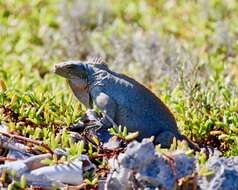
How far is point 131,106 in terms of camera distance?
5512 millimetres

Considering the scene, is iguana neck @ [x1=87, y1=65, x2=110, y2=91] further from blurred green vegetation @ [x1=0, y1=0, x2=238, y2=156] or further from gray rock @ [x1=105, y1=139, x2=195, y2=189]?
gray rock @ [x1=105, y1=139, x2=195, y2=189]

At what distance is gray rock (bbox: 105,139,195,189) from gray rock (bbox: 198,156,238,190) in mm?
95

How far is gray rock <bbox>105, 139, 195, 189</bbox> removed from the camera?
4.45 m

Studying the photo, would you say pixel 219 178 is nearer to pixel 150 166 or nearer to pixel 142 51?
pixel 150 166

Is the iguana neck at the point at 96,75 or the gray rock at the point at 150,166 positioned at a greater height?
the iguana neck at the point at 96,75

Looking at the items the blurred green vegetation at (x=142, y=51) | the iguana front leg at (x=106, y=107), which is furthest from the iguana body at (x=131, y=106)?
the blurred green vegetation at (x=142, y=51)

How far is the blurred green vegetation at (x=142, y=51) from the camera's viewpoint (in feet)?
20.1

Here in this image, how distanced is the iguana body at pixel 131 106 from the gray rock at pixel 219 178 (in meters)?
0.90

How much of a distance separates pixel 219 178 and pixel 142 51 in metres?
4.59

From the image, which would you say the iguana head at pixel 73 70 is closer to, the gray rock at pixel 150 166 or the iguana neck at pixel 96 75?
the iguana neck at pixel 96 75

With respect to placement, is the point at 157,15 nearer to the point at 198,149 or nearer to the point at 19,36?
the point at 19,36

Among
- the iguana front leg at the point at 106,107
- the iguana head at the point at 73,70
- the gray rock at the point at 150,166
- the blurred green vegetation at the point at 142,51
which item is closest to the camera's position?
the gray rock at the point at 150,166

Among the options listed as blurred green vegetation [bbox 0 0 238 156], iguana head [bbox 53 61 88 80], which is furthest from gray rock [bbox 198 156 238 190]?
iguana head [bbox 53 61 88 80]

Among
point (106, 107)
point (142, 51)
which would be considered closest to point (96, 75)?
point (106, 107)
